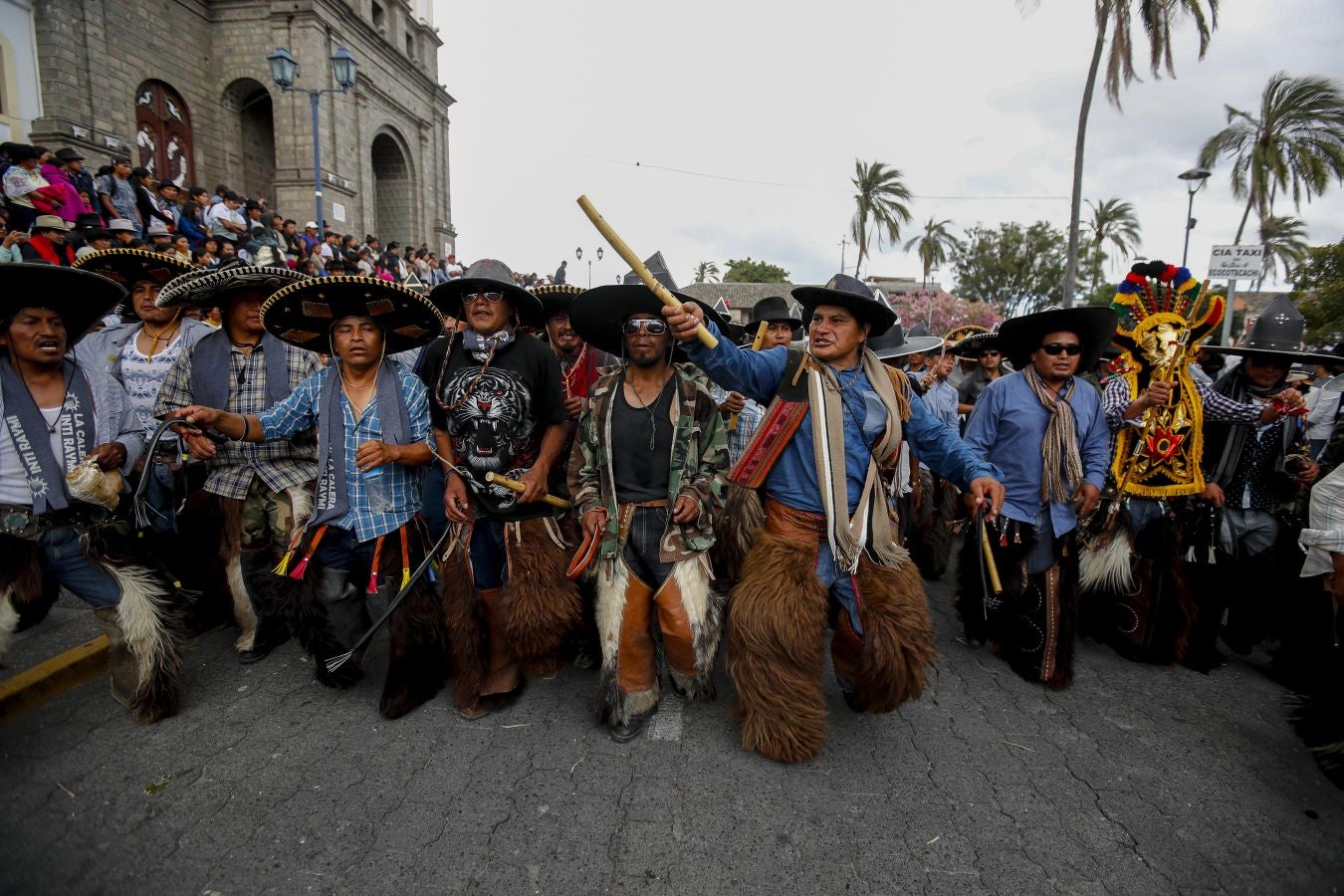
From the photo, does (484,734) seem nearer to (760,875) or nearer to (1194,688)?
(760,875)

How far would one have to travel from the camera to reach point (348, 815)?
2.58 metres

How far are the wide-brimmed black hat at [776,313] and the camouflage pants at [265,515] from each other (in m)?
4.08

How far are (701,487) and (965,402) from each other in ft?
15.5

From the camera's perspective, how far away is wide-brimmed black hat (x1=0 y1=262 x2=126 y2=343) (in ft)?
9.32

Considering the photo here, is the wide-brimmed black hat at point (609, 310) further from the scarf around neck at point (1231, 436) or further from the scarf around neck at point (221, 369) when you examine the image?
the scarf around neck at point (1231, 436)

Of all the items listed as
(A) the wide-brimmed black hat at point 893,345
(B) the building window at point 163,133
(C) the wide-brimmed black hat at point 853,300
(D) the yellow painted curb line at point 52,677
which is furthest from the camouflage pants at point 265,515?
(B) the building window at point 163,133

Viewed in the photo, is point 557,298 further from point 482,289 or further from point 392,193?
point 392,193

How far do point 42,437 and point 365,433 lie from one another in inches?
52.3

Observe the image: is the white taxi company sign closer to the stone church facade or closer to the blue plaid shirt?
the blue plaid shirt

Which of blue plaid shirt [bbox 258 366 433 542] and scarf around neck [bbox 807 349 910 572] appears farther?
blue plaid shirt [bbox 258 366 433 542]

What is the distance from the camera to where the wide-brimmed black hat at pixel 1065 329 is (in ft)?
11.9

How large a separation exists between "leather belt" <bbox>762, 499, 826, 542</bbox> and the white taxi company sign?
8860 millimetres

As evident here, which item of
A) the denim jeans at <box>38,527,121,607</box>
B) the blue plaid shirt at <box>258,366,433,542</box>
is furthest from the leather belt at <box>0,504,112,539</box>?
the blue plaid shirt at <box>258,366,433,542</box>

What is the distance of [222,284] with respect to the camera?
3.59 m
